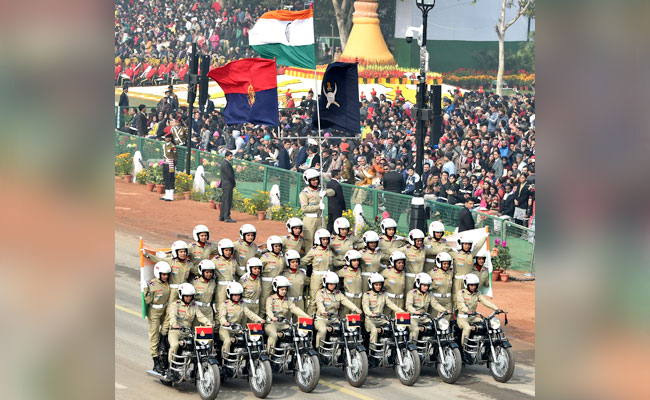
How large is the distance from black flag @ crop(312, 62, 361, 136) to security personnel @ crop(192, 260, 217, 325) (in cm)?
603

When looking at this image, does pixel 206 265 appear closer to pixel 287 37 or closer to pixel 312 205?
pixel 312 205

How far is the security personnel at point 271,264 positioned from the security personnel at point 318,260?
0.49 metres

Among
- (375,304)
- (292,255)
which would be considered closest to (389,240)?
(375,304)

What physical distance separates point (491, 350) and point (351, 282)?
7.92 feet

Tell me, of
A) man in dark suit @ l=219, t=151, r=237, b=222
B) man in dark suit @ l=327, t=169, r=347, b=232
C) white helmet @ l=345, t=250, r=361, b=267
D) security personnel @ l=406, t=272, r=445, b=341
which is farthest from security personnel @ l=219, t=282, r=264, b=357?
man in dark suit @ l=219, t=151, r=237, b=222

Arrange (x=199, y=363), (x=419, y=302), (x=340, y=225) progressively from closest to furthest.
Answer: (x=199, y=363), (x=419, y=302), (x=340, y=225)

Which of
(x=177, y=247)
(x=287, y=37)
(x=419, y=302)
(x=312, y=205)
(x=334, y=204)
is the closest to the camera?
(x=177, y=247)

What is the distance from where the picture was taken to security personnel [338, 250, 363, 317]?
16953 millimetres

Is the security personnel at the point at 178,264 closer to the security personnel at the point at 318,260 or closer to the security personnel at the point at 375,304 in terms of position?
the security personnel at the point at 318,260

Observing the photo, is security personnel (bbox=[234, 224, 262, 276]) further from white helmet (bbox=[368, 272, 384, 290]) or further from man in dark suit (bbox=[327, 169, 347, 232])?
man in dark suit (bbox=[327, 169, 347, 232])

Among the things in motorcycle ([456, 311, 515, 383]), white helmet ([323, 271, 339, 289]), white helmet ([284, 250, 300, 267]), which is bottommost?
motorcycle ([456, 311, 515, 383])

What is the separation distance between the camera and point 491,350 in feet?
55.8
